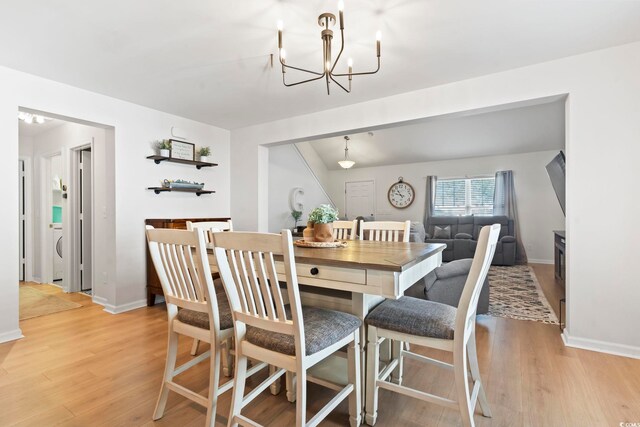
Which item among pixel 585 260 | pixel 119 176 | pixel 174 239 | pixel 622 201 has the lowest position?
pixel 585 260

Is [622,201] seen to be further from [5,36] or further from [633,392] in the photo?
[5,36]

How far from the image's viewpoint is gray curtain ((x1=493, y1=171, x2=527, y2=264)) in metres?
6.52

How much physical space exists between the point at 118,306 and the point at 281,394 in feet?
8.34

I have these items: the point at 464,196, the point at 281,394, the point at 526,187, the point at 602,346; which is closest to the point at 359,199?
the point at 464,196

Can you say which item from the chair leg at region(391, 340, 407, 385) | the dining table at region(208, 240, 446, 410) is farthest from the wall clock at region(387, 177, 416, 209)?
the chair leg at region(391, 340, 407, 385)

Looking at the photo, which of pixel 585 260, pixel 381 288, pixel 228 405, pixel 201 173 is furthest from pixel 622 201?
pixel 201 173

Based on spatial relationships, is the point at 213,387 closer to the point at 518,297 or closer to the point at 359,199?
the point at 518,297

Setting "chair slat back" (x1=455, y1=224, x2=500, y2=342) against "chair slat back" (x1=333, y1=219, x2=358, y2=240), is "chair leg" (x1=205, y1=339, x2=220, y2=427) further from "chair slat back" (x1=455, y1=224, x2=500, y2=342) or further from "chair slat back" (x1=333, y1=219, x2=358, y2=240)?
"chair slat back" (x1=333, y1=219, x2=358, y2=240)

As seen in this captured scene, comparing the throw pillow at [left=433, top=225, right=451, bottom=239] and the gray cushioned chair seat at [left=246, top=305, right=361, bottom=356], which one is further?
the throw pillow at [left=433, top=225, right=451, bottom=239]

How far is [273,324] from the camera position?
128cm

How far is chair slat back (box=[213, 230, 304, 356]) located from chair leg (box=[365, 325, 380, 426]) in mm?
489

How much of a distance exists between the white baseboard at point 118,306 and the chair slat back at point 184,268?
2263 millimetres

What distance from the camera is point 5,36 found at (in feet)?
7.26

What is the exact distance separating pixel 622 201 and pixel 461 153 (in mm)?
4722
